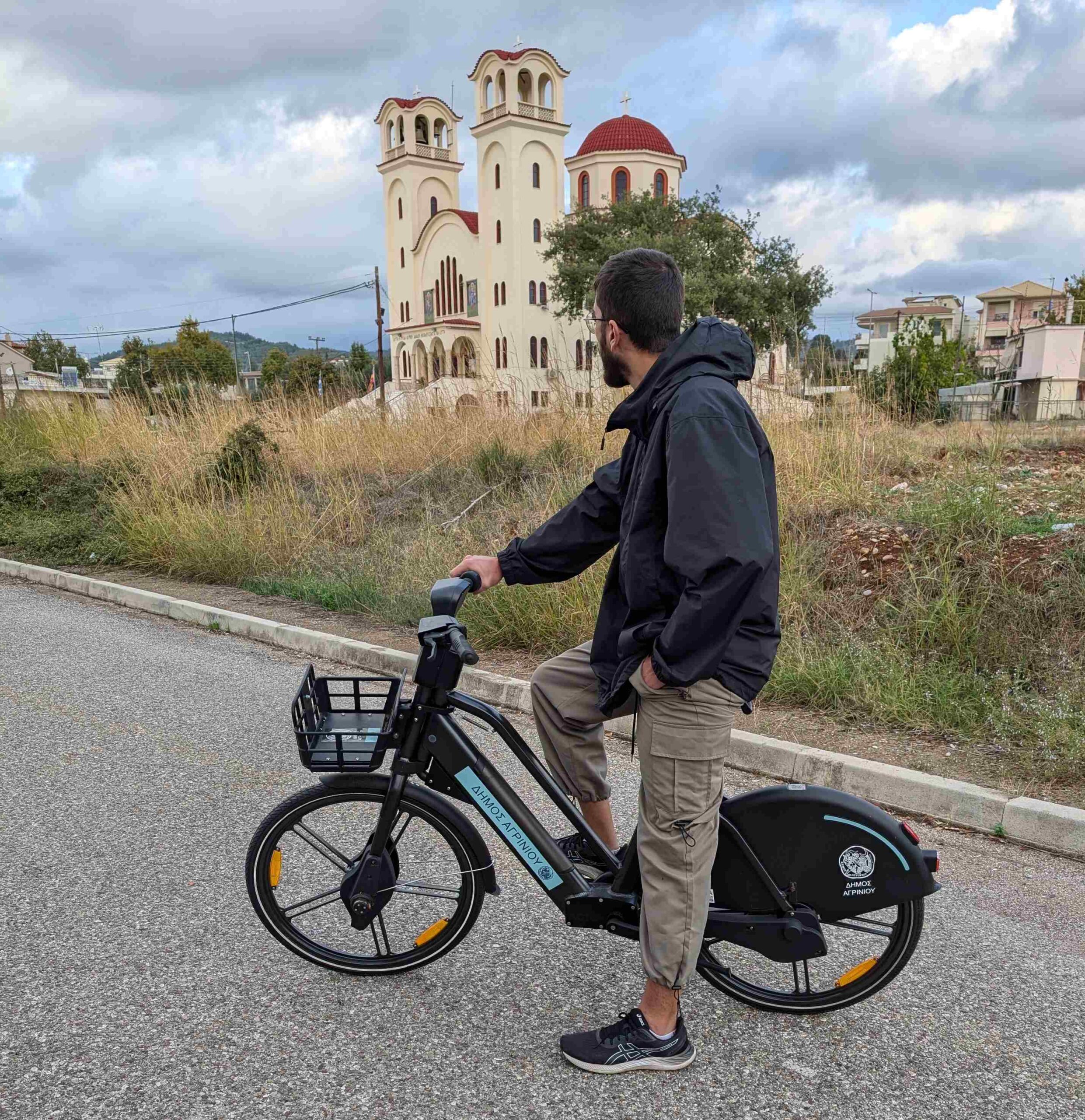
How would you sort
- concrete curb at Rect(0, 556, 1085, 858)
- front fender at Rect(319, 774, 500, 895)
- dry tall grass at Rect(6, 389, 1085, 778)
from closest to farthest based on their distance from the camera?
1. front fender at Rect(319, 774, 500, 895)
2. concrete curb at Rect(0, 556, 1085, 858)
3. dry tall grass at Rect(6, 389, 1085, 778)

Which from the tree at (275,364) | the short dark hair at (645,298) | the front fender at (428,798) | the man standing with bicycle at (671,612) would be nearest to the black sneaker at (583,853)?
the man standing with bicycle at (671,612)

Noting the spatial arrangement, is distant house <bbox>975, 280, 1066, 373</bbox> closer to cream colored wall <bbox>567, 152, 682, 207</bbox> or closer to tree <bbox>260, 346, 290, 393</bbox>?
cream colored wall <bbox>567, 152, 682, 207</bbox>

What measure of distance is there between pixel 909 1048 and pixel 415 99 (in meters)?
79.4

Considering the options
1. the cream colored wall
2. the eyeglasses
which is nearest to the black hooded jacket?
the eyeglasses

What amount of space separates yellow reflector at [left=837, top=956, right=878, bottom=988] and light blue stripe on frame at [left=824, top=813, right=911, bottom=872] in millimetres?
379

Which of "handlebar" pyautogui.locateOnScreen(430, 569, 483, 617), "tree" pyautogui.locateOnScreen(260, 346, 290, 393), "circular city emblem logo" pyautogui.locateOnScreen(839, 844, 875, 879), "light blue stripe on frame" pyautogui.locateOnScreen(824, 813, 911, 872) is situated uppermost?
"tree" pyautogui.locateOnScreen(260, 346, 290, 393)

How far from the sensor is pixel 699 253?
42688mm

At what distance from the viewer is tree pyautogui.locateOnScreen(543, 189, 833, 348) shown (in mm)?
42125

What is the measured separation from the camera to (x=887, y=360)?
42.9ft

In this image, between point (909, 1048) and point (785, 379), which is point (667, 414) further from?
point (785, 379)

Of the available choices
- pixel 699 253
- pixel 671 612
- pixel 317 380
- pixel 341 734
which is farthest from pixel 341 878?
pixel 699 253

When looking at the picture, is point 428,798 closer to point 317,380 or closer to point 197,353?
point 317,380

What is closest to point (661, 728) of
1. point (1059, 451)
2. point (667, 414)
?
point (667, 414)

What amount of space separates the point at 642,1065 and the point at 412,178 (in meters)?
76.6
